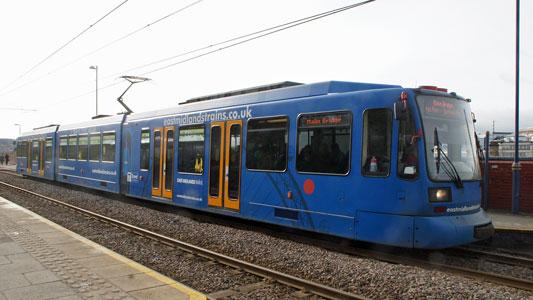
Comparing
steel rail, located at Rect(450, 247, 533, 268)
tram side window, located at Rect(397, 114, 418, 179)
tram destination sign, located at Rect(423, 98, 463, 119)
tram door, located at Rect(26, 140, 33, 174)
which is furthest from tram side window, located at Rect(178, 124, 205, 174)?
tram door, located at Rect(26, 140, 33, 174)

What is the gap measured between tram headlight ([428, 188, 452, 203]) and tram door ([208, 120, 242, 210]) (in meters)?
4.36

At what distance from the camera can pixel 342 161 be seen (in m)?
7.32

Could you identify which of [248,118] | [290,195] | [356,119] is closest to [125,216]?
[248,118]

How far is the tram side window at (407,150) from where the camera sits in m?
6.52

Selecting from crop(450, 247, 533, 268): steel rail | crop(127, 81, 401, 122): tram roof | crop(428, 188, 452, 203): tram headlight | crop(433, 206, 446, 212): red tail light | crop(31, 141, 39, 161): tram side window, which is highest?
crop(127, 81, 401, 122): tram roof

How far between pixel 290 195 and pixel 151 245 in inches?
114

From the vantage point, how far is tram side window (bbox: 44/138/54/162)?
882 inches

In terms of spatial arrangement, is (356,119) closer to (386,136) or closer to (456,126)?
(386,136)

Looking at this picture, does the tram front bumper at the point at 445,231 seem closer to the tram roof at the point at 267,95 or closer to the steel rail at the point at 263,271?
the steel rail at the point at 263,271

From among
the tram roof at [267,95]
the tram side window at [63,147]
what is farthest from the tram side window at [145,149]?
the tram side window at [63,147]

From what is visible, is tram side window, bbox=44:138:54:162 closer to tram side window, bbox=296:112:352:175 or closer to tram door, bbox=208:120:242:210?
tram door, bbox=208:120:242:210

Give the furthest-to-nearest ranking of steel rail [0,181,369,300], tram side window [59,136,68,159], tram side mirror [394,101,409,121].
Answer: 1. tram side window [59,136,68,159]
2. tram side mirror [394,101,409,121]
3. steel rail [0,181,369,300]

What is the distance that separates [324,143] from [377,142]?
3.60ft

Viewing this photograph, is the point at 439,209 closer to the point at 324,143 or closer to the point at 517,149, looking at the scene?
the point at 324,143
